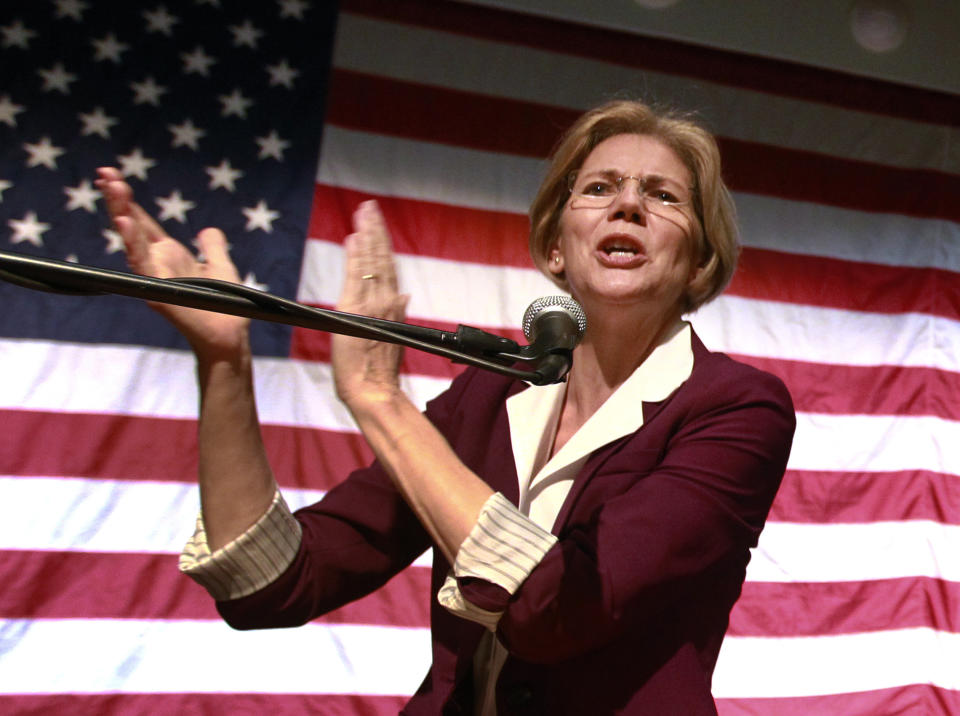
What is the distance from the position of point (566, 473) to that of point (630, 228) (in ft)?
1.21

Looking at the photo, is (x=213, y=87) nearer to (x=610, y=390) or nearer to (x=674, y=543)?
(x=610, y=390)

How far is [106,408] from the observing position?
1.94 meters

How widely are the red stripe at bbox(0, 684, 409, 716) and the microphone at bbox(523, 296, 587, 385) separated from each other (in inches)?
63.7

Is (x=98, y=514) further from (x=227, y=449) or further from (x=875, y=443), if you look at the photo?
(x=875, y=443)

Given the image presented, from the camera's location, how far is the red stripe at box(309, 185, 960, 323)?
7.17 feet

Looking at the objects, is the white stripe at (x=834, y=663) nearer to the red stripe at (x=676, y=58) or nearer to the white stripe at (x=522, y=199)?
the white stripe at (x=522, y=199)

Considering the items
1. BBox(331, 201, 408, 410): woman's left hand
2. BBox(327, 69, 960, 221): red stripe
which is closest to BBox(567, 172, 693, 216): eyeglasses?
BBox(331, 201, 408, 410): woman's left hand

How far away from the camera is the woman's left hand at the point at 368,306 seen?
0.80m

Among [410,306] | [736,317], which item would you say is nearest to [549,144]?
[410,306]

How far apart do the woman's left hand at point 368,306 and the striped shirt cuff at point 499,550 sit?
164mm

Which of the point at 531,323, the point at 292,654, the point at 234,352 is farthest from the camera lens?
the point at 292,654

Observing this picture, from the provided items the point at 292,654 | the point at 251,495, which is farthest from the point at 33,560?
the point at 251,495

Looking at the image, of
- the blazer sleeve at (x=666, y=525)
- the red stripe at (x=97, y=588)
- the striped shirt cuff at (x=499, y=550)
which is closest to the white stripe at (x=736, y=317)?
the red stripe at (x=97, y=588)

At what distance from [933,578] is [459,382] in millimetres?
1871
